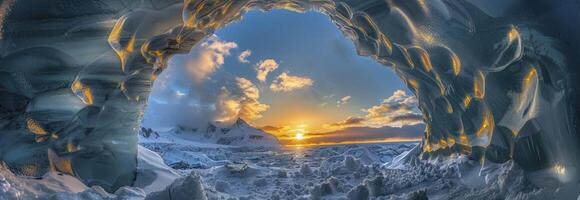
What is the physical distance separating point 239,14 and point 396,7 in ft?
10.2

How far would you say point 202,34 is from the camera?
19.6 feet

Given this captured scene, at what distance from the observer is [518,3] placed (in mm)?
2793

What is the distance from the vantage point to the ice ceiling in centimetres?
276

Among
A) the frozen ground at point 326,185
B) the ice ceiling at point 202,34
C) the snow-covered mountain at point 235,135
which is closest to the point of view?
the ice ceiling at point 202,34

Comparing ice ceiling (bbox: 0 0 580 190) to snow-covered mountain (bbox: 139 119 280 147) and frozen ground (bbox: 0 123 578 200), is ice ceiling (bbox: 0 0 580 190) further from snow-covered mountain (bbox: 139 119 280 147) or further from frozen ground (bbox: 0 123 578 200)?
snow-covered mountain (bbox: 139 119 280 147)

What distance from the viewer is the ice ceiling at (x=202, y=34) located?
2760 millimetres

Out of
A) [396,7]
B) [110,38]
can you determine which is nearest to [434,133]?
[396,7]

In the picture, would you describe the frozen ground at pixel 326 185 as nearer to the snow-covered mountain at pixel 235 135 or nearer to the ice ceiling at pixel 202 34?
the ice ceiling at pixel 202 34

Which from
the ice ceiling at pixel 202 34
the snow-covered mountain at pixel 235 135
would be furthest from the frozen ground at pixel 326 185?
the snow-covered mountain at pixel 235 135

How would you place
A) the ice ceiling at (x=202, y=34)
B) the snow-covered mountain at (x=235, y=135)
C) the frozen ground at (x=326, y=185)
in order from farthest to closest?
the snow-covered mountain at (x=235, y=135)
the frozen ground at (x=326, y=185)
the ice ceiling at (x=202, y=34)

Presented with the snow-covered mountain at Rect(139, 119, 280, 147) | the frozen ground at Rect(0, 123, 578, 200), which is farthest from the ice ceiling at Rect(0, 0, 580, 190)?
the snow-covered mountain at Rect(139, 119, 280, 147)

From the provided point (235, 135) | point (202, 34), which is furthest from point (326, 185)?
point (235, 135)

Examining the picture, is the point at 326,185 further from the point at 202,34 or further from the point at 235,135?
the point at 235,135

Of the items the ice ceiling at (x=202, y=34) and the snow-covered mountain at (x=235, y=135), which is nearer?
the ice ceiling at (x=202, y=34)
